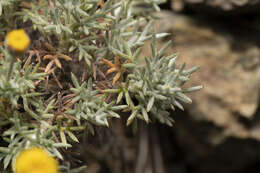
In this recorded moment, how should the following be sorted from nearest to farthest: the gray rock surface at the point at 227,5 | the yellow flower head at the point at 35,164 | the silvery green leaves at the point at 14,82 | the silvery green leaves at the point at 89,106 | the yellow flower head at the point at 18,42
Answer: the yellow flower head at the point at 35,164 → the yellow flower head at the point at 18,42 → the silvery green leaves at the point at 14,82 → the silvery green leaves at the point at 89,106 → the gray rock surface at the point at 227,5

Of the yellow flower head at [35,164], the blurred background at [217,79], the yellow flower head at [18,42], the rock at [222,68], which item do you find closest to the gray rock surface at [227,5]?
the blurred background at [217,79]

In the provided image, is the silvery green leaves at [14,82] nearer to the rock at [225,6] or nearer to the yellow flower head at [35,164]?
the yellow flower head at [35,164]

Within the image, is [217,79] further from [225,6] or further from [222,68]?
[225,6]

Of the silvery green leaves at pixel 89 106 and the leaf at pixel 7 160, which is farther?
the silvery green leaves at pixel 89 106

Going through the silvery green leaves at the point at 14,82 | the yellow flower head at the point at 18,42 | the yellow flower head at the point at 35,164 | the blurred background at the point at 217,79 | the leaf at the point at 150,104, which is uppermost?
the yellow flower head at the point at 18,42

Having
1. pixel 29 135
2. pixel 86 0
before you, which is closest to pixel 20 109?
pixel 29 135

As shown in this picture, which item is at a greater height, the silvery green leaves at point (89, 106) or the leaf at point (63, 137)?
the silvery green leaves at point (89, 106)

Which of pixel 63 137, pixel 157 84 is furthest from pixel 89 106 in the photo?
pixel 157 84
